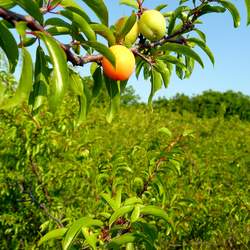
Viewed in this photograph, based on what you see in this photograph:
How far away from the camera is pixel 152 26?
1.46m

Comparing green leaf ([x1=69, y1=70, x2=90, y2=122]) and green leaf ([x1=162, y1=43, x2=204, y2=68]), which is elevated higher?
green leaf ([x1=162, y1=43, x2=204, y2=68])

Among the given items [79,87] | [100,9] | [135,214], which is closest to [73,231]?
[135,214]

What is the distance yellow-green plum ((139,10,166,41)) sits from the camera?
1460 millimetres

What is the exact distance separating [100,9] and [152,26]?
0.19 metres

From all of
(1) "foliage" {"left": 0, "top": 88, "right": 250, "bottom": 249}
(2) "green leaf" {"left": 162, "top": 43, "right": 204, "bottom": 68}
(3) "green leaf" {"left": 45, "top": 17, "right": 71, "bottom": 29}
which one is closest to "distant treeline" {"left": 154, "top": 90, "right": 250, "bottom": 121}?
(1) "foliage" {"left": 0, "top": 88, "right": 250, "bottom": 249}

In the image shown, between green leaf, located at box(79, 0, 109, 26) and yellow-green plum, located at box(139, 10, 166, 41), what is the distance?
0.14 meters

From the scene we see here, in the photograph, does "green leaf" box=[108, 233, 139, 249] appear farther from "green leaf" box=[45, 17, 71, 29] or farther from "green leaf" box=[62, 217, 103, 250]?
"green leaf" box=[45, 17, 71, 29]

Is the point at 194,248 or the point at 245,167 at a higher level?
the point at 245,167

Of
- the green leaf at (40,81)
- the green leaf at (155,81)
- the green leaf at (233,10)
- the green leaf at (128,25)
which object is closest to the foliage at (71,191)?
the green leaf at (155,81)

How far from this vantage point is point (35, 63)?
1290 mm

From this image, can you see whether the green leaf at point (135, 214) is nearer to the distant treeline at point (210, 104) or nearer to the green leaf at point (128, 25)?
the green leaf at point (128, 25)

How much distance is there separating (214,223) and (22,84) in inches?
143

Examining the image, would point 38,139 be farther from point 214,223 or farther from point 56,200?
point 214,223

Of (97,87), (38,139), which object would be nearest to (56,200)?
(38,139)
